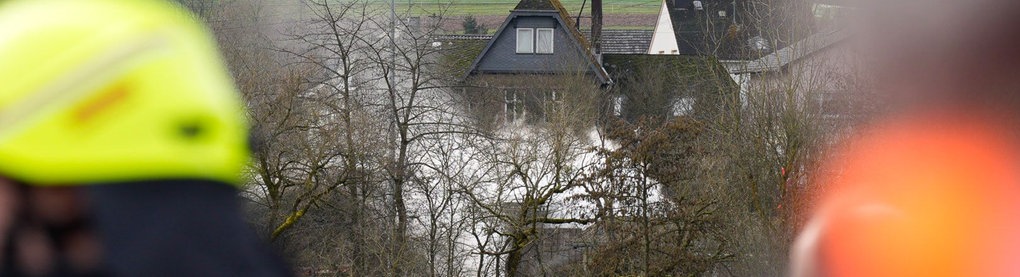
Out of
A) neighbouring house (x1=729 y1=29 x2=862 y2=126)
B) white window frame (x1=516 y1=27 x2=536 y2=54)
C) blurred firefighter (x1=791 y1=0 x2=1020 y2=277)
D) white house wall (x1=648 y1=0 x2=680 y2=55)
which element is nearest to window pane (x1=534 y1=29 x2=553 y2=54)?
white window frame (x1=516 y1=27 x2=536 y2=54)

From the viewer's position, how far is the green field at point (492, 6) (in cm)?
1419

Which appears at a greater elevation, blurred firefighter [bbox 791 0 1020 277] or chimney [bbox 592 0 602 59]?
Answer: chimney [bbox 592 0 602 59]

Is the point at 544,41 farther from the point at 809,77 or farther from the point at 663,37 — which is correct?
the point at 809,77

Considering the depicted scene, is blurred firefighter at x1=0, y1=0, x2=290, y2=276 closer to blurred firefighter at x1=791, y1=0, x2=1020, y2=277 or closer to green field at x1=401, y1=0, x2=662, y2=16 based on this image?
blurred firefighter at x1=791, y1=0, x2=1020, y2=277

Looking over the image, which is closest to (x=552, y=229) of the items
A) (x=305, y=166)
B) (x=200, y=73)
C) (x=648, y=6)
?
(x=305, y=166)

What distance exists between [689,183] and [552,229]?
179cm

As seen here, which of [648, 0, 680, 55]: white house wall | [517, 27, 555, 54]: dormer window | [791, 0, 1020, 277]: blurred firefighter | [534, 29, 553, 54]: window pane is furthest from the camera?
[648, 0, 680, 55]: white house wall

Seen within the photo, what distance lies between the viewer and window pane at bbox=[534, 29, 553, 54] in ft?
68.3

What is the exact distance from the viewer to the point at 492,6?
22.1m

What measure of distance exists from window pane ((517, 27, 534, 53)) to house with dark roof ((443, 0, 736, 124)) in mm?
21

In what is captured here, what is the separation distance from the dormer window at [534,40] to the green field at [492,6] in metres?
0.90

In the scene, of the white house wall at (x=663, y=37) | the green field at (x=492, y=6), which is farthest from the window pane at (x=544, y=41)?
the white house wall at (x=663, y=37)

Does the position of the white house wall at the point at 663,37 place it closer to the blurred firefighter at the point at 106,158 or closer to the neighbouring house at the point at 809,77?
the neighbouring house at the point at 809,77

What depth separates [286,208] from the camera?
11.6 metres
